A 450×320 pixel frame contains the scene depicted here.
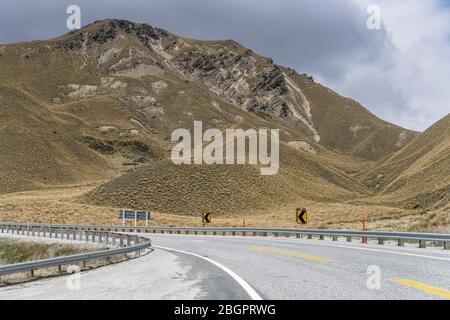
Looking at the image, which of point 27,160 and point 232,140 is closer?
point 232,140

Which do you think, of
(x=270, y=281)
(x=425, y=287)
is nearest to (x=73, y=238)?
→ (x=270, y=281)

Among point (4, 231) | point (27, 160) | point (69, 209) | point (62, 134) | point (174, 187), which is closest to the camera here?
point (4, 231)

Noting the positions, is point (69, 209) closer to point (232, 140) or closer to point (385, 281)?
point (232, 140)

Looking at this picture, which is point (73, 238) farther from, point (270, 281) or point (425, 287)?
point (425, 287)

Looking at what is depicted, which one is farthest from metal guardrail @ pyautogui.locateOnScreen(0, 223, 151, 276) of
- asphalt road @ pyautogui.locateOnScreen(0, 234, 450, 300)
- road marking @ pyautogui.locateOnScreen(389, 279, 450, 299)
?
road marking @ pyautogui.locateOnScreen(389, 279, 450, 299)

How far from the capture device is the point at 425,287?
9.30m

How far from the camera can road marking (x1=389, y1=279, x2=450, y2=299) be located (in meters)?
8.59

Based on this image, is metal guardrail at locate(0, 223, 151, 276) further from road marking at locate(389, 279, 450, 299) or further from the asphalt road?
road marking at locate(389, 279, 450, 299)

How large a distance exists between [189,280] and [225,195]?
3153 inches

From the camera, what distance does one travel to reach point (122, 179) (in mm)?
97000

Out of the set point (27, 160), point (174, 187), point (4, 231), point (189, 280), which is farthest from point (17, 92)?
point (189, 280)

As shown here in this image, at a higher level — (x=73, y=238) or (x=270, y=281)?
(x=270, y=281)

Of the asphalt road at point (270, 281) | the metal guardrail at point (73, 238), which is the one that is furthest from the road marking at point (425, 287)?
the metal guardrail at point (73, 238)

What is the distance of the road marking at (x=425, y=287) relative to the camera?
338 inches
